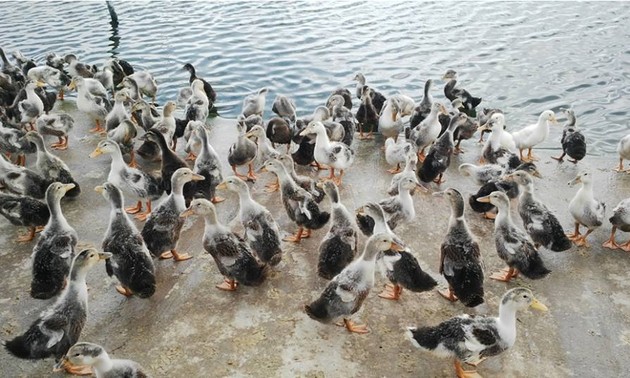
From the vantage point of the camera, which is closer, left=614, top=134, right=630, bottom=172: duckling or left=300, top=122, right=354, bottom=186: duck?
left=300, top=122, right=354, bottom=186: duck

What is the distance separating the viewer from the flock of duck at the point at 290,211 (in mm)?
4945

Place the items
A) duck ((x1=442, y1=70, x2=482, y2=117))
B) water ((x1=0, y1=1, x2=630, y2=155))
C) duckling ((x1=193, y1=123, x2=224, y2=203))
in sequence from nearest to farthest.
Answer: duckling ((x1=193, y1=123, x2=224, y2=203)) < duck ((x1=442, y1=70, x2=482, y2=117)) < water ((x1=0, y1=1, x2=630, y2=155))

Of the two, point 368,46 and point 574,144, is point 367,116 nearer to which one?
point 574,144

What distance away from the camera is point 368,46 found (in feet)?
51.8

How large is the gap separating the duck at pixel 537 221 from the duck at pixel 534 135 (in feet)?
7.48

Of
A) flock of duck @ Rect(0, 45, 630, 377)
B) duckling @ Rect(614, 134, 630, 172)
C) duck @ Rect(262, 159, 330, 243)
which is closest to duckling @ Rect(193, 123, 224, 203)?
flock of duck @ Rect(0, 45, 630, 377)

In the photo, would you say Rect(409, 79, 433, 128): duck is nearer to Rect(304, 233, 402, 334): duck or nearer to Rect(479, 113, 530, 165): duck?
Rect(479, 113, 530, 165): duck

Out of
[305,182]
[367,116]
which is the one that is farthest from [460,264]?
[367,116]

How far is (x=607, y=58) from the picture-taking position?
14.2 meters

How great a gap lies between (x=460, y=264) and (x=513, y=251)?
29.6 inches

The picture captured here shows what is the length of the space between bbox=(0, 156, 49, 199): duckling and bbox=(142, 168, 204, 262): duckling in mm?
2249

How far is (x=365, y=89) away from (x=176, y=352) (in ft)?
21.8

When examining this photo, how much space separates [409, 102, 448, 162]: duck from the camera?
351 inches

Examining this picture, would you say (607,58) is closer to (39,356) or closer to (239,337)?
(239,337)
